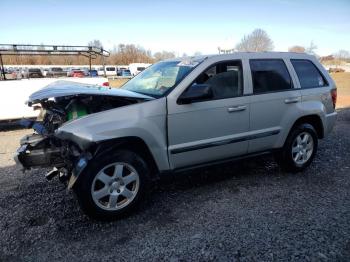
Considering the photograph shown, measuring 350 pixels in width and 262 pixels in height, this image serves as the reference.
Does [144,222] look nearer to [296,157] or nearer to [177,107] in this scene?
[177,107]

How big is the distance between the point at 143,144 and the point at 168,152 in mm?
317

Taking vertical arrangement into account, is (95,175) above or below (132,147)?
below

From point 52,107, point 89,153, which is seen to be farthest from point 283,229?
point 52,107

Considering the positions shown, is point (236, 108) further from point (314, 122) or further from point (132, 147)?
point (314, 122)

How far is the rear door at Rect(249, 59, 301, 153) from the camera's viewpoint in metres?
4.33

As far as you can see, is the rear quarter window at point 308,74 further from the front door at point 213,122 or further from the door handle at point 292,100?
the front door at point 213,122

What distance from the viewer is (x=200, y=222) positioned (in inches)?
137

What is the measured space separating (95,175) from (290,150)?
3002 mm

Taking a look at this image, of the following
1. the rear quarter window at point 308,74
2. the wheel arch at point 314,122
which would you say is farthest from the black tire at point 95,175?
the rear quarter window at point 308,74

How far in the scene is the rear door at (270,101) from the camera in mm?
4328

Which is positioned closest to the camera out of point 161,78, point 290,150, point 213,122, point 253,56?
point 213,122

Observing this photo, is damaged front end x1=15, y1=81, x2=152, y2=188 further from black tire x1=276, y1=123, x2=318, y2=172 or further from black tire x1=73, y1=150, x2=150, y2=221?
black tire x1=276, y1=123, x2=318, y2=172

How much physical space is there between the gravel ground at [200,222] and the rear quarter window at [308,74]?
141 centimetres

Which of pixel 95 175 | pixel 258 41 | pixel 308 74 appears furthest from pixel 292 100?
pixel 258 41
